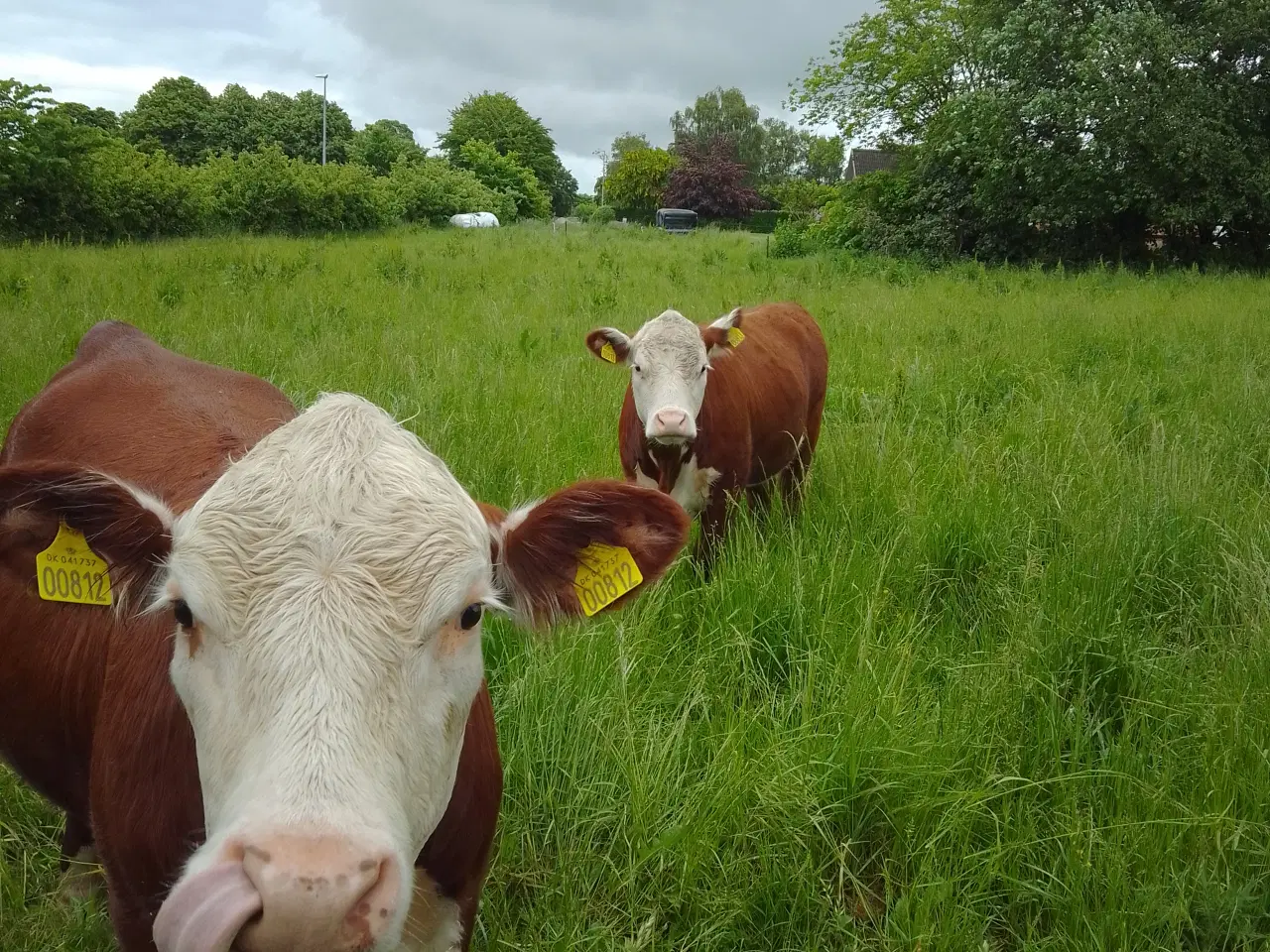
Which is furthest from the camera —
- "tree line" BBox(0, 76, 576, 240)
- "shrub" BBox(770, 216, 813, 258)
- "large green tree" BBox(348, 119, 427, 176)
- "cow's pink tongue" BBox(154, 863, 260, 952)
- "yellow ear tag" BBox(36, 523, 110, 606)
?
"large green tree" BBox(348, 119, 427, 176)

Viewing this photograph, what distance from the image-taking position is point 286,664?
131 centimetres

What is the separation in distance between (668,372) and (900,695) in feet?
8.89

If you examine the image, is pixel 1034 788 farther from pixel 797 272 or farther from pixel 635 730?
pixel 797 272

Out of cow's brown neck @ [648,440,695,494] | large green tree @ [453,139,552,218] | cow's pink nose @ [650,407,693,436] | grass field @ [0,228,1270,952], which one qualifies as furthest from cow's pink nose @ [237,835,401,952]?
large green tree @ [453,139,552,218]

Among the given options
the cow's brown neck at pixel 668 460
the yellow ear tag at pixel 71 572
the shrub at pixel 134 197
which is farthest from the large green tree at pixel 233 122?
the yellow ear tag at pixel 71 572

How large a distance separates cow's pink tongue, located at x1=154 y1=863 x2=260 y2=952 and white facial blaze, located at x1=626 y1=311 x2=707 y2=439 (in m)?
3.55

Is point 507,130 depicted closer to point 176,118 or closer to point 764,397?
point 176,118

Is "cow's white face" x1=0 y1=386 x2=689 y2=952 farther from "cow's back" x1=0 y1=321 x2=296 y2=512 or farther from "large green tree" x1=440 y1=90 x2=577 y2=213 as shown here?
"large green tree" x1=440 y1=90 x2=577 y2=213

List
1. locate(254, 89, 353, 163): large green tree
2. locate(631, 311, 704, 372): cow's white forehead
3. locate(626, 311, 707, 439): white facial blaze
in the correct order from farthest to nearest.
→ locate(254, 89, 353, 163): large green tree < locate(631, 311, 704, 372): cow's white forehead < locate(626, 311, 707, 439): white facial blaze

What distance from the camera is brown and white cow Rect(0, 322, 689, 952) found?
1130 millimetres

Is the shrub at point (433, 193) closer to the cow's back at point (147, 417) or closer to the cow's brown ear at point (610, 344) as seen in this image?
the cow's brown ear at point (610, 344)

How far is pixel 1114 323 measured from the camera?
31.3 feet

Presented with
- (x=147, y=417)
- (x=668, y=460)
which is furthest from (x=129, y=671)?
(x=668, y=460)

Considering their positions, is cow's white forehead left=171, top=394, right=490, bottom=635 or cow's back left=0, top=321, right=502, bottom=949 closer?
cow's white forehead left=171, top=394, right=490, bottom=635
